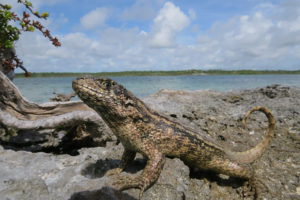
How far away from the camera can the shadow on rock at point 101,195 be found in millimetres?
2479

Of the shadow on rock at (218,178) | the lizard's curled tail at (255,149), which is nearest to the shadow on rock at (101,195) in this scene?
the shadow on rock at (218,178)

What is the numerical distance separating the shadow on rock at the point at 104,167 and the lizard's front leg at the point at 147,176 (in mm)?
507

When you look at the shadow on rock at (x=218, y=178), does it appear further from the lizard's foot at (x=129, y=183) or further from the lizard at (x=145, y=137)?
the lizard's foot at (x=129, y=183)

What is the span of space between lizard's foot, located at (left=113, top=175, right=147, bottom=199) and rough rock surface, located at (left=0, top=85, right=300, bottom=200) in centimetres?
7

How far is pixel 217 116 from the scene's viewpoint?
22.4 ft

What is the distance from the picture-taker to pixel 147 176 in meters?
2.90

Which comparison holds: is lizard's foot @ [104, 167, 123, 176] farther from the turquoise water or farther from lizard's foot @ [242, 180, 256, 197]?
the turquoise water

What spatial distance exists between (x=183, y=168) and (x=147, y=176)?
2.58ft

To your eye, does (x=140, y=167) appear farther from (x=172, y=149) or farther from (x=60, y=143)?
(x=60, y=143)

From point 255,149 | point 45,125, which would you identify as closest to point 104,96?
point 45,125

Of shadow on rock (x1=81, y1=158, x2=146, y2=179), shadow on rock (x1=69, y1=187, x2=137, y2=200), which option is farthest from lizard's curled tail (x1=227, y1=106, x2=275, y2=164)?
shadow on rock (x1=69, y1=187, x2=137, y2=200)

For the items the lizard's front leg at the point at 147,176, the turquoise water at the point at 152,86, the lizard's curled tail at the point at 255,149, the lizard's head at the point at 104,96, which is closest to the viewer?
the lizard's front leg at the point at 147,176

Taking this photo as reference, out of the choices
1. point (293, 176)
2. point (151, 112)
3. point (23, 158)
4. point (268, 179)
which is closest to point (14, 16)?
point (23, 158)

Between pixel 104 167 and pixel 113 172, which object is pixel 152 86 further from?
pixel 113 172
